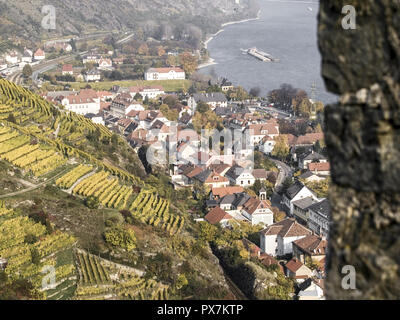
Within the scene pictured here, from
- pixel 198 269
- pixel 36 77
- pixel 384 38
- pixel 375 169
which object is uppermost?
pixel 384 38

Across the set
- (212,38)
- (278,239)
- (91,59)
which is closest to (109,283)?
(278,239)

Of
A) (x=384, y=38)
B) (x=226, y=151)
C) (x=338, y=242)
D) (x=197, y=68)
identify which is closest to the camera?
(x=384, y=38)

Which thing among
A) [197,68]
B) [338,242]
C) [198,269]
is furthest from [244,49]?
[338,242]

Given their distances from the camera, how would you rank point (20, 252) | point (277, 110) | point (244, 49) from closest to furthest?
1. point (20, 252)
2. point (277, 110)
3. point (244, 49)

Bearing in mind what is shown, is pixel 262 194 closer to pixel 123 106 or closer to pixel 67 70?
pixel 123 106

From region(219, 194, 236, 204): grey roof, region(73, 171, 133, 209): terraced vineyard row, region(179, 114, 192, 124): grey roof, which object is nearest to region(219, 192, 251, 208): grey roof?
region(219, 194, 236, 204): grey roof

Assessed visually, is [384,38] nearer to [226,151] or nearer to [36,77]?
[226,151]

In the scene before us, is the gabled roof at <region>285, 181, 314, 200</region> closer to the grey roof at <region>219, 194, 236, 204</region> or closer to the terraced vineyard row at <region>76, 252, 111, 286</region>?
the grey roof at <region>219, 194, 236, 204</region>

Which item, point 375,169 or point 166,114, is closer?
point 375,169
